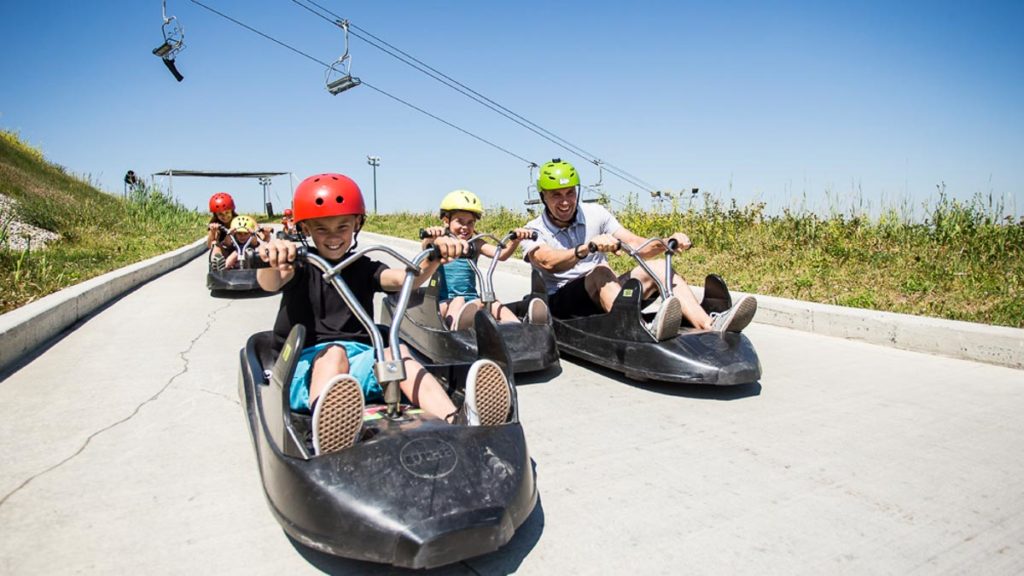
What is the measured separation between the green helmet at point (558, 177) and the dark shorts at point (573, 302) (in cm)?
71

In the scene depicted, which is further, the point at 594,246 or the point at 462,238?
the point at 462,238

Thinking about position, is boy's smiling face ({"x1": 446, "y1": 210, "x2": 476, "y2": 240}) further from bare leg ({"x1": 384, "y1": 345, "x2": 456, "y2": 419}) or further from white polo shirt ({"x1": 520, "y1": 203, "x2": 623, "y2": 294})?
bare leg ({"x1": 384, "y1": 345, "x2": 456, "y2": 419})

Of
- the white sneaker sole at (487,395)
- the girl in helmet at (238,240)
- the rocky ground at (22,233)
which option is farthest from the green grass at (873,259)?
the rocky ground at (22,233)

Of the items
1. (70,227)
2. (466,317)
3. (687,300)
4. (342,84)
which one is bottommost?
(466,317)

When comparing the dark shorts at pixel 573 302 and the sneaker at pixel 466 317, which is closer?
the sneaker at pixel 466 317

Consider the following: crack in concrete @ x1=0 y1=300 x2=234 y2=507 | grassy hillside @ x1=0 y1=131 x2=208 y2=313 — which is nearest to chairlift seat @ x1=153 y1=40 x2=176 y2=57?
grassy hillside @ x1=0 y1=131 x2=208 y2=313

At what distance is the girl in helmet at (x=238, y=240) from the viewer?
29.9 feet

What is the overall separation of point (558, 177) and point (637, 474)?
8.91 ft

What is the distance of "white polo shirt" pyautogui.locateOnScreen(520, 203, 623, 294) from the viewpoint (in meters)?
5.19

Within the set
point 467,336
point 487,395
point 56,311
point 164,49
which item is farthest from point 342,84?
point 487,395

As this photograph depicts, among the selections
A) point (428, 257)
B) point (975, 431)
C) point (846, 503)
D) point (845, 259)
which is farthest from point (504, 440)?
point (845, 259)

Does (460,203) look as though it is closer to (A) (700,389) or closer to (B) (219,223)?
(A) (700,389)

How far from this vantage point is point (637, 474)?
276 cm

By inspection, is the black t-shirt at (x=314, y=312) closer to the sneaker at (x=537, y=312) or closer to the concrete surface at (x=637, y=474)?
the concrete surface at (x=637, y=474)
